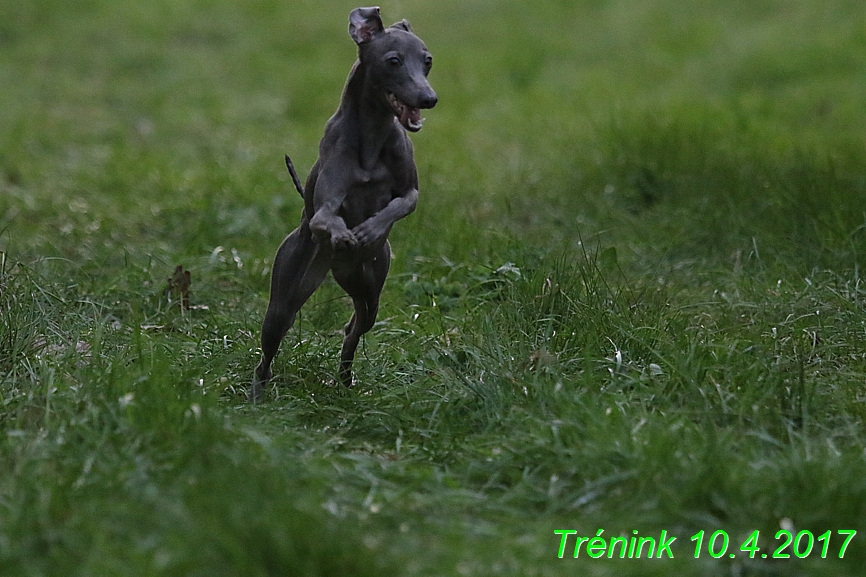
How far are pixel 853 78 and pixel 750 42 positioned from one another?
170cm

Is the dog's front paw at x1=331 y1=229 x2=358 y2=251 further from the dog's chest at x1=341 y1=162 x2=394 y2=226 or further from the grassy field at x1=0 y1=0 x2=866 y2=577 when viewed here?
the grassy field at x1=0 y1=0 x2=866 y2=577

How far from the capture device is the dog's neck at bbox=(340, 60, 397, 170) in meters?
3.80

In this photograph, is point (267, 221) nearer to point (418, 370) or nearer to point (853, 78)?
point (418, 370)

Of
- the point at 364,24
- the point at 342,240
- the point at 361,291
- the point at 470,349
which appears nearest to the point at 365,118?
the point at 364,24

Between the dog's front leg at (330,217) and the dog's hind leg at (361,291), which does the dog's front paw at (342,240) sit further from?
the dog's hind leg at (361,291)

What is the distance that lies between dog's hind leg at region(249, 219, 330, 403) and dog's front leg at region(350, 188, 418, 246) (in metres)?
0.26

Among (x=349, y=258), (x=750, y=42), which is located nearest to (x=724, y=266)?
(x=349, y=258)

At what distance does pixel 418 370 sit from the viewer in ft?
14.1

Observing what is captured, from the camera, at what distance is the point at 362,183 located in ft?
12.5

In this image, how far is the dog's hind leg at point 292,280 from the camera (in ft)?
12.9

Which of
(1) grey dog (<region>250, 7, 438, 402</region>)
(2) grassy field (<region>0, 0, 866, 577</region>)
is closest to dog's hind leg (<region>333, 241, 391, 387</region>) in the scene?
(1) grey dog (<region>250, 7, 438, 402</region>)

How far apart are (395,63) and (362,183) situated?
17.3 inches

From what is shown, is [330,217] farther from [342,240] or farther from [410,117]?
[410,117]

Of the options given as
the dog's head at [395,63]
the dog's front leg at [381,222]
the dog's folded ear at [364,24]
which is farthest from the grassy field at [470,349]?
the dog's folded ear at [364,24]
